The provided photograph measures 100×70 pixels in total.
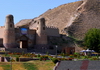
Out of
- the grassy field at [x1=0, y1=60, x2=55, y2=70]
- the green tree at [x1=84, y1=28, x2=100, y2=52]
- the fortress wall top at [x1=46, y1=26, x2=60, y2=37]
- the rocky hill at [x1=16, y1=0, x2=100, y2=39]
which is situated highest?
the rocky hill at [x1=16, y1=0, x2=100, y2=39]

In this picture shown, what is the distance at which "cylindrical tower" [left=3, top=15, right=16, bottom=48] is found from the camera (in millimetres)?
59031

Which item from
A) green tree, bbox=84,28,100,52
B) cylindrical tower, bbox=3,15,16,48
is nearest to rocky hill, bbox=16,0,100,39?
green tree, bbox=84,28,100,52

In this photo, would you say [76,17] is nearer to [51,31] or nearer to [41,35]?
[51,31]

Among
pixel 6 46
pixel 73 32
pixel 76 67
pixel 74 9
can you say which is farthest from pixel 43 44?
pixel 74 9

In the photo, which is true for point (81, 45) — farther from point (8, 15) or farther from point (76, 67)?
point (76, 67)

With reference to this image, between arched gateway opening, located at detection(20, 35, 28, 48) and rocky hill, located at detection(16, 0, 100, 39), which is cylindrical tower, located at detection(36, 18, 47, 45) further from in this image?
rocky hill, located at detection(16, 0, 100, 39)

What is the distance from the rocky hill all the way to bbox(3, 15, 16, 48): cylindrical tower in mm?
24706

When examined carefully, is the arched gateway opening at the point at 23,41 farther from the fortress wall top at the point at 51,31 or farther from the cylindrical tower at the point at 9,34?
the fortress wall top at the point at 51,31

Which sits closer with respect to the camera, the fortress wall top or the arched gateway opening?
the arched gateway opening

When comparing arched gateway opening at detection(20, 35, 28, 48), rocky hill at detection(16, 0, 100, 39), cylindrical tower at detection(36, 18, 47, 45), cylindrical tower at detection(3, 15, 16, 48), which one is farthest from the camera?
rocky hill at detection(16, 0, 100, 39)

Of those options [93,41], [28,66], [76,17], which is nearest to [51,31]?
[93,41]

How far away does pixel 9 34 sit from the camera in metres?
59.0

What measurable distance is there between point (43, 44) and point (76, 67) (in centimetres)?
2560

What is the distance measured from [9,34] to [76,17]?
37.2 meters
